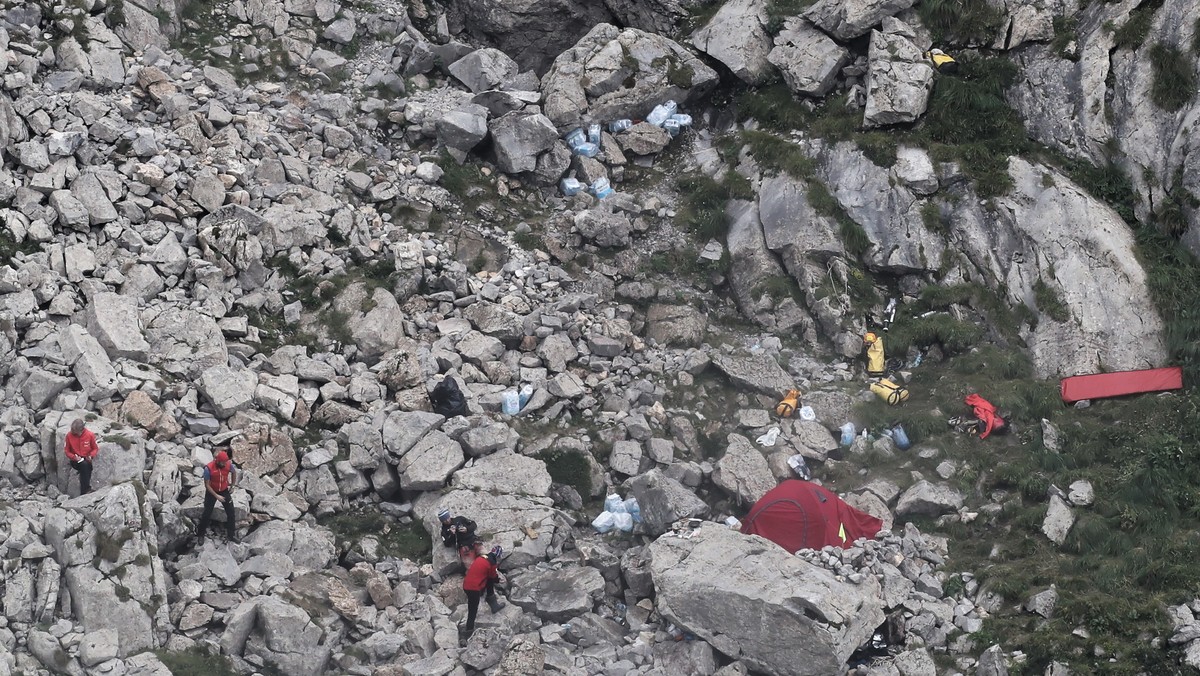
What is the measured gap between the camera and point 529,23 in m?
25.0

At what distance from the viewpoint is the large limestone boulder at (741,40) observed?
2258 centimetres

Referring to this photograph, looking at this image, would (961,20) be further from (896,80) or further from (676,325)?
(676,325)

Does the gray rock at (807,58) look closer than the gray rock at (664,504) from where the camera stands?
No

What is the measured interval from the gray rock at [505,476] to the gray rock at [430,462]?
202 mm

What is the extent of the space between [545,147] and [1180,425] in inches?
517

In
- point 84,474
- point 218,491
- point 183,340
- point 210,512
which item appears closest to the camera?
point 84,474

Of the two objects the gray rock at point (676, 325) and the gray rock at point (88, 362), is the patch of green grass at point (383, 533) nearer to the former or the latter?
the gray rock at point (88, 362)

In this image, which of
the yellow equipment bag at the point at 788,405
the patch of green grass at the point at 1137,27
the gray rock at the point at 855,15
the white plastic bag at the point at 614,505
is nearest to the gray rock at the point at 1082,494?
the yellow equipment bag at the point at 788,405

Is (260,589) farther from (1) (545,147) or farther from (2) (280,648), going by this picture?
(1) (545,147)

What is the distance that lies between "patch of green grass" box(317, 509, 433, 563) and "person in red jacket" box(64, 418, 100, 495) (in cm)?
325

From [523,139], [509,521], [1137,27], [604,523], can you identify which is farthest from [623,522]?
[1137,27]

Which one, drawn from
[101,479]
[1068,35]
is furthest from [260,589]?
[1068,35]

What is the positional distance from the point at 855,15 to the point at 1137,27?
5.25 metres

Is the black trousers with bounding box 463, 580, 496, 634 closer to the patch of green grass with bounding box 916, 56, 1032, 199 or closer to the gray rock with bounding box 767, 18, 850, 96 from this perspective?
the patch of green grass with bounding box 916, 56, 1032, 199
